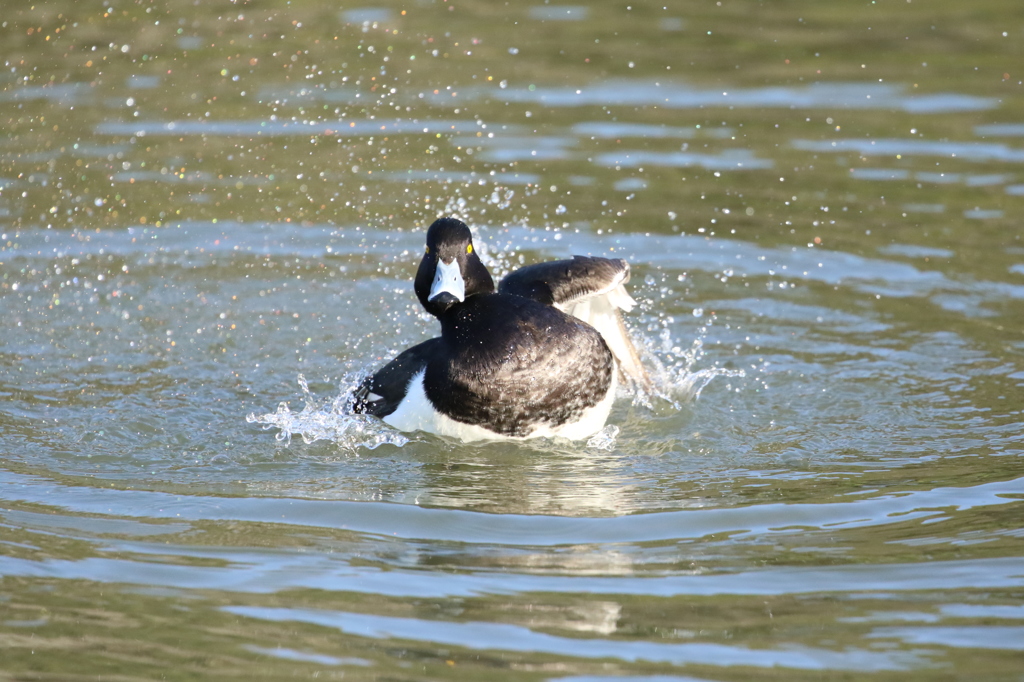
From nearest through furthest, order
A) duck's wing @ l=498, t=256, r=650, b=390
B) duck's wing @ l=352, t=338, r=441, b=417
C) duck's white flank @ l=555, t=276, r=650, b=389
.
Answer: duck's wing @ l=352, t=338, r=441, b=417, duck's wing @ l=498, t=256, r=650, b=390, duck's white flank @ l=555, t=276, r=650, b=389

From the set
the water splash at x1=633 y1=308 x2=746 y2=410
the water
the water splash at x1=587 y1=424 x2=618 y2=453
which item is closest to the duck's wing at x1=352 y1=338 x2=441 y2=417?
the water

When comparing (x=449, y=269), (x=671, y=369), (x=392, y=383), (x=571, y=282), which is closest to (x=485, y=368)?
(x=449, y=269)

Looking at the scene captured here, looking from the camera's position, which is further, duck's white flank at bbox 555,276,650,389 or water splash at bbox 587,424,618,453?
duck's white flank at bbox 555,276,650,389

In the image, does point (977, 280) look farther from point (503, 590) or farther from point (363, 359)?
point (503, 590)

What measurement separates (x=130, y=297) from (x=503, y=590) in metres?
5.16

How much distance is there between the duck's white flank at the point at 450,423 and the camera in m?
6.29

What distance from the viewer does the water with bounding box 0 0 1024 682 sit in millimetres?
4492

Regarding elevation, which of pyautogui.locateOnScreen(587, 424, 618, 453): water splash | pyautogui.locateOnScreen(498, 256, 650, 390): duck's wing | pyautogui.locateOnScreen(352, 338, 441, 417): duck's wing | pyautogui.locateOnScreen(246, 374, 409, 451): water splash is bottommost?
pyautogui.locateOnScreen(587, 424, 618, 453): water splash

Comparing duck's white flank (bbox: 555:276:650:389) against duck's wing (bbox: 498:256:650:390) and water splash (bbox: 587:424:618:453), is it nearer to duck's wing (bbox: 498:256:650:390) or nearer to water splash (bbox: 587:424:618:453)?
duck's wing (bbox: 498:256:650:390)

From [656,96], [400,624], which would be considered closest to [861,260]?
[656,96]

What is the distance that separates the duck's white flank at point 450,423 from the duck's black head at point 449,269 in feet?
1.47

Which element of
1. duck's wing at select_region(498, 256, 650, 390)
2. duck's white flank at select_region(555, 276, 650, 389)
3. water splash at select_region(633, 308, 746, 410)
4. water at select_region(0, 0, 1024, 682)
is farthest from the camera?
duck's white flank at select_region(555, 276, 650, 389)

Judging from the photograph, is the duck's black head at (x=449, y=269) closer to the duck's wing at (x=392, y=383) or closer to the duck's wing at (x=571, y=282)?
the duck's wing at (x=392, y=383)

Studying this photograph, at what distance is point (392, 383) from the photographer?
21.7 feet
